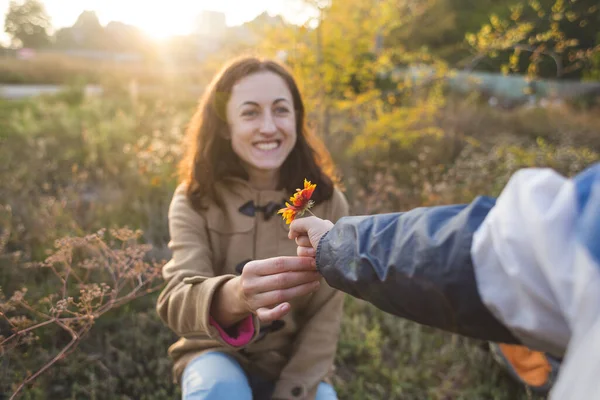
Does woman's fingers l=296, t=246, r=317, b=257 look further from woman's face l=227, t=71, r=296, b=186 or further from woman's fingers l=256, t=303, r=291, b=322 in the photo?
woman's face l=227, t=71, r=296, b=186

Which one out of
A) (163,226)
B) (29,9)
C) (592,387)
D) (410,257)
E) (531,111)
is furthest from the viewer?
(29,9)

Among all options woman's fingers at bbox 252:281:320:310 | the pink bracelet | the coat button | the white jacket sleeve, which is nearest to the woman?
the coat button

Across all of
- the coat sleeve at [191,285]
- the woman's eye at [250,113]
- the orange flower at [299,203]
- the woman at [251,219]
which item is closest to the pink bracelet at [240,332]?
the coat sleeve at [191,285]

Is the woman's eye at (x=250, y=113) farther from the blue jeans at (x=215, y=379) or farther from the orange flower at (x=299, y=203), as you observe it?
the blue jeans at (x=215, y=379)

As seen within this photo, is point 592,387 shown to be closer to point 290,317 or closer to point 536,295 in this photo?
point 536,295

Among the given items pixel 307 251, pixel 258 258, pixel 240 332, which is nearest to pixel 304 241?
pixel 307 251

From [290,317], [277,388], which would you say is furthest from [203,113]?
[277,388]

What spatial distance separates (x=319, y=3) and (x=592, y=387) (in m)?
3.85

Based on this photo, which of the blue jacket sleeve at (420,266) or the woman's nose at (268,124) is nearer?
the blue jacket sleeve at (420,266)

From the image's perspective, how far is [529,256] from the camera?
0.66 metres

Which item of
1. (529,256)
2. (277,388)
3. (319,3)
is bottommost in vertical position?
(277,388)

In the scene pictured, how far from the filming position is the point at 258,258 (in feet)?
5.75

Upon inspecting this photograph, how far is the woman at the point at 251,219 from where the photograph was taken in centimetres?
162

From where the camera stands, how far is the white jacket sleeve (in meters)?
0.57
